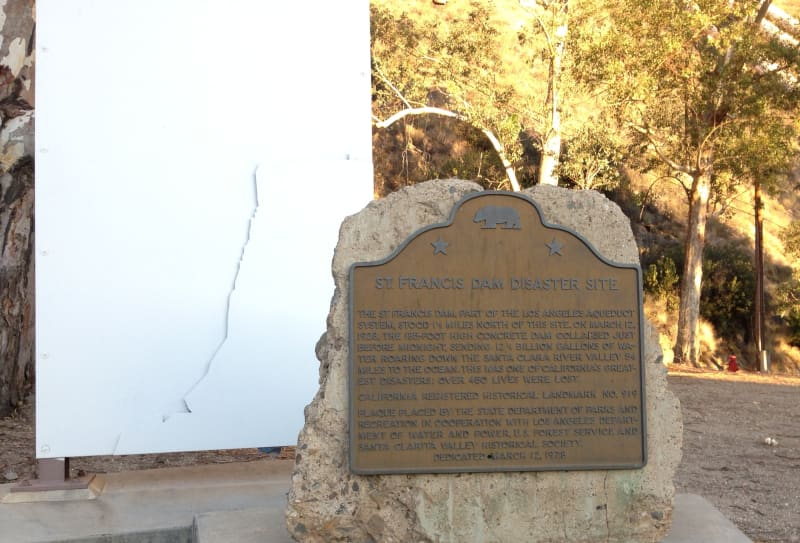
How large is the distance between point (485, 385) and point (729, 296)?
1955 centimetres

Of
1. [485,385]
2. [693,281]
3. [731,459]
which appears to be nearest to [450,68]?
[693,281]

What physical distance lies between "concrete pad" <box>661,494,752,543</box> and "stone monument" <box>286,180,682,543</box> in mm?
274

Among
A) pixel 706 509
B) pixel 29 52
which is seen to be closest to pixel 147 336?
pixel 706 509

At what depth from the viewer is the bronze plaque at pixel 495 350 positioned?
392cm

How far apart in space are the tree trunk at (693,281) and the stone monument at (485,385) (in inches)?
562

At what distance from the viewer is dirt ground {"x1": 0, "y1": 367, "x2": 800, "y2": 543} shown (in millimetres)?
→ 5973

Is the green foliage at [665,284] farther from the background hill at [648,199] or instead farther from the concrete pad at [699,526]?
the concrete pad at [699,526]

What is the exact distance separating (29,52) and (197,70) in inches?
132

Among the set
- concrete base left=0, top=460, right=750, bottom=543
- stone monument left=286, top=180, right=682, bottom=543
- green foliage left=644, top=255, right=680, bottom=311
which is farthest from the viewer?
green foliage left=644, top=255, right=680, bottom=311

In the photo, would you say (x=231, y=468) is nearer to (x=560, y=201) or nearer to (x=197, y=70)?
(x=197, y=70)

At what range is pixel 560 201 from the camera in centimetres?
413

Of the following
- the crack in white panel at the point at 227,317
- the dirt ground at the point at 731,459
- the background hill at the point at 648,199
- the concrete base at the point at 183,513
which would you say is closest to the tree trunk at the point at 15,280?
the dirt ground at the point at 731,459

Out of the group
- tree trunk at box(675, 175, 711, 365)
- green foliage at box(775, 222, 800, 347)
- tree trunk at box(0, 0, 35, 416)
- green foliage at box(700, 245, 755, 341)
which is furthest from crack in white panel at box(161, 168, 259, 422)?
green foliage at box(700, 245, 755, 341)

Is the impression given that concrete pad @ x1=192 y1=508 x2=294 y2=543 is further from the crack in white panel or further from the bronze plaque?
the crack in white panel
